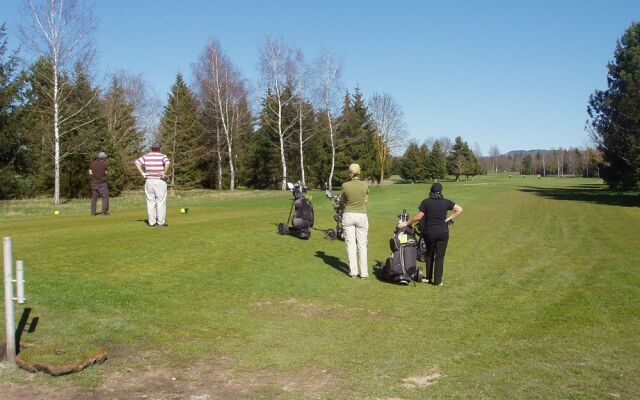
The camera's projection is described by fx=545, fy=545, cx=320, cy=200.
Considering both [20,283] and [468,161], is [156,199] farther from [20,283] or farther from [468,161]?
[468,161]

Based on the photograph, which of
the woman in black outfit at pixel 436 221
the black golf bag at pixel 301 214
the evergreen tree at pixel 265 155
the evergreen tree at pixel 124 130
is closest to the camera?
the woman in black outfit at pixel 436 221

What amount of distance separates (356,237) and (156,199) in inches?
218

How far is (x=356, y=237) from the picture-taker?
37.7 ft

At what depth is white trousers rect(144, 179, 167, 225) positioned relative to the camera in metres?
13.5

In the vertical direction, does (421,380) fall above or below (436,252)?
below

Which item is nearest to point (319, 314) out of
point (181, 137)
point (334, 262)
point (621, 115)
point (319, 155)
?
point (334, 262)

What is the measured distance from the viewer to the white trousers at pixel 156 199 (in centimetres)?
1355

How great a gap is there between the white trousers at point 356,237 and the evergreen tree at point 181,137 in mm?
46990

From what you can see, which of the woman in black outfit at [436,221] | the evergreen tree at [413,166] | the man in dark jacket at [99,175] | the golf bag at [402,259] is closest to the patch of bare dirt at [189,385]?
the golf bag at [402,259]

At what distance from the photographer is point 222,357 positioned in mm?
6312

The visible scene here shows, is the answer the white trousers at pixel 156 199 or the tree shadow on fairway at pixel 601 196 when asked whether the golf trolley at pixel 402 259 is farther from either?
the tree shadow on fairway at pixel 601 196

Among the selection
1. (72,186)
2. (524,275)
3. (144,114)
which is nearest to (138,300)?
(524,275)

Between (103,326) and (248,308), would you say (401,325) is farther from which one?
(103,326)

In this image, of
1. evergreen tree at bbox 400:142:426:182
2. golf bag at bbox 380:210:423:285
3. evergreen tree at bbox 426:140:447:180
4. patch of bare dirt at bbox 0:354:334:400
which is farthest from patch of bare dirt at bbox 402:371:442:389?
evergreen tree at bbox 426:140:447:180
